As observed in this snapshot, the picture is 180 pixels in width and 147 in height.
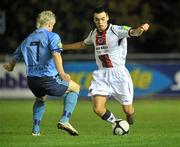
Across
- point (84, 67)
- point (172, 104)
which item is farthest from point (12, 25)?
point (172, 104)

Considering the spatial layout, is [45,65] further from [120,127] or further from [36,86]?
[120,127]

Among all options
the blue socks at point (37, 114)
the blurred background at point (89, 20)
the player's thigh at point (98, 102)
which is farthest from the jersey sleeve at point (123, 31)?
the blurred background at point (89, 20)

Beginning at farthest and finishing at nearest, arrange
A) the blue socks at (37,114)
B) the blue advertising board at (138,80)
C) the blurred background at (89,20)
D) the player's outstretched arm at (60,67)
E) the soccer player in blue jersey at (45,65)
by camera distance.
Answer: the blurred background at (89,20)
the blue advertising board at (138,80)
the blue socks at (37,114)
the soccer player in blue jersey at (45,65)
the player's outstretched arm at (60,67)

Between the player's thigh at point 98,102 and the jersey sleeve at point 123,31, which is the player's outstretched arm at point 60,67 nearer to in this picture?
the player's thigh at point 98,102

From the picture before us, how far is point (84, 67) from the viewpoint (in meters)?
31.7

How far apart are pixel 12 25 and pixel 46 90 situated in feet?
98.9

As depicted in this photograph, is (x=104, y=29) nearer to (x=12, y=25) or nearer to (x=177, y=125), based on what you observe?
(x=177, y=125)

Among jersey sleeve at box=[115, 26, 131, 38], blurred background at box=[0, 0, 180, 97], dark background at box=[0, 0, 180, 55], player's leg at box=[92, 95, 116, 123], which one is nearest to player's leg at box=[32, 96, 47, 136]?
player's leg at box=[92, 95, 116, 123]

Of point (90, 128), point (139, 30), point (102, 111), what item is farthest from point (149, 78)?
point (139, 30)

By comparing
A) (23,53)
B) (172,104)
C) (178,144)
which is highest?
(23,53)

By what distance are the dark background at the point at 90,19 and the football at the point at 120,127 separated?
27.5 m

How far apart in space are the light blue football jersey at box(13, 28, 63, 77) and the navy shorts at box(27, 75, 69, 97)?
9cm

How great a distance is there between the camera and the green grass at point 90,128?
13.4 m

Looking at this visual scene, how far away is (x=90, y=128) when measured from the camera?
56.3 feet
